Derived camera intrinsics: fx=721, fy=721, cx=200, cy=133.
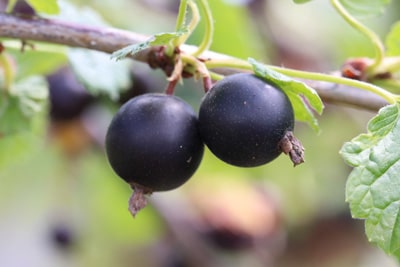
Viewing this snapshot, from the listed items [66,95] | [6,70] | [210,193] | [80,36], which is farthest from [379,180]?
[210,193]

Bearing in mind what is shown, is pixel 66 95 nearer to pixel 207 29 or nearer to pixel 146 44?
pixel 207 29

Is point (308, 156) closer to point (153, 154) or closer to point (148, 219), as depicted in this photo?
point (148, 219)

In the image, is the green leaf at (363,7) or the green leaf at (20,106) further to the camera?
the green leaf at (20,106)

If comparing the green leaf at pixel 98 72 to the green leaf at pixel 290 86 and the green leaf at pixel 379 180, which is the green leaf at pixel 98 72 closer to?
the green leaf at pixel 290 86

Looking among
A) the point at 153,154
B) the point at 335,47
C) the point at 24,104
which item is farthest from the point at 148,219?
the point at 153,154

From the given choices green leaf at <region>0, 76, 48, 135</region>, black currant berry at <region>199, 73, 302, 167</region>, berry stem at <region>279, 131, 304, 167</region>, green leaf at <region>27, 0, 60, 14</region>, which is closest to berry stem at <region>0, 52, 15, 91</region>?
green leaf at <region>0, 76, 48, 135</region>

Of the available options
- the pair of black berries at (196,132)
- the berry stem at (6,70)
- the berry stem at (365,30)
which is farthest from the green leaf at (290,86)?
the berry stem at (6,70)

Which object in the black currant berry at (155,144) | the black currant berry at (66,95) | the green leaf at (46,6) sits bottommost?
the black currant berry at (66,95)
